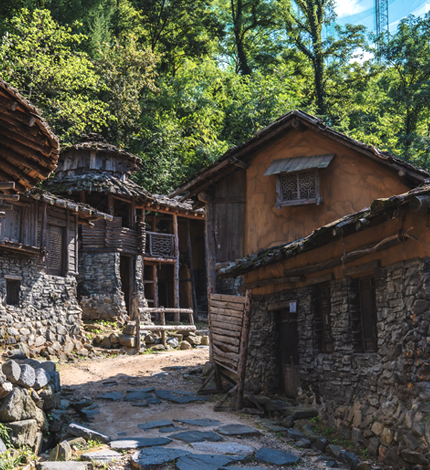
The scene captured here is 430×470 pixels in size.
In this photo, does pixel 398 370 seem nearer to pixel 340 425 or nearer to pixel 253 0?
pixel 340 425

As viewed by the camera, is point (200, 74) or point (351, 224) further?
point (200, 74)

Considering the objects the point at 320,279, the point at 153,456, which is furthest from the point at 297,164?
the point at 153,456

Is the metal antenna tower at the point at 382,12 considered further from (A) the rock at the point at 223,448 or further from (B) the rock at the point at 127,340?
(A) the rock at the point at 223,448

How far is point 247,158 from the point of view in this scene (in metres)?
12.9

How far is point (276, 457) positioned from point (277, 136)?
818cm

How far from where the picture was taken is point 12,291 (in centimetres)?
1548

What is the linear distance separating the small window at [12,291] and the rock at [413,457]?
42.3ft

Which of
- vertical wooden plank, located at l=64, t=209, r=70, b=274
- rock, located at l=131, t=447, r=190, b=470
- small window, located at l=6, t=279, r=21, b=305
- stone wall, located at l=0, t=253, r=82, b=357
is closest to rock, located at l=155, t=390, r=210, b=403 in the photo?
rock, located at l=131, t=447, r=190, b=470

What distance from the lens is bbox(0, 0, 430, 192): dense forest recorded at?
22.2m

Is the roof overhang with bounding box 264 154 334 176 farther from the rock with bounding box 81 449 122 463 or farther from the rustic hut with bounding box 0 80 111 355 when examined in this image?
the rock with bounding box 81 449 122 463

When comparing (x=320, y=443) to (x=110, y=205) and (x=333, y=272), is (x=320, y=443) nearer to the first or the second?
(x=333, y=272)

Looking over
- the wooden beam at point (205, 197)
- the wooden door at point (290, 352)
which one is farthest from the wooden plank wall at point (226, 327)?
the wooden beam at point (205, 197)

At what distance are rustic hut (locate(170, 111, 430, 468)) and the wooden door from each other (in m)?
0.02

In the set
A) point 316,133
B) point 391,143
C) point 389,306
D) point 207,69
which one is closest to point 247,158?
point 316,133
